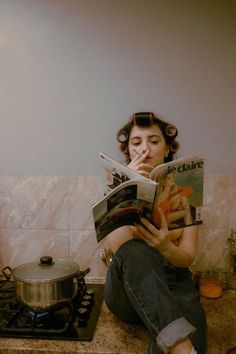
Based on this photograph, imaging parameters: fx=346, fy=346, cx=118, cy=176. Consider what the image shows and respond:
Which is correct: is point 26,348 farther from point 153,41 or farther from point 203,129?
point 153,41

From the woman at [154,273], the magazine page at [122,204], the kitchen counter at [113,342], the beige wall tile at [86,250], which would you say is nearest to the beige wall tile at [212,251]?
the woman at [154,273]

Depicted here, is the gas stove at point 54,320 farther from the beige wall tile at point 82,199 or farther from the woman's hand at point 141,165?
the woman's hand at point 141,165

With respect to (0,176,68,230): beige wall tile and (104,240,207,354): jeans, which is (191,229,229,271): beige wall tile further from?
(0,176,68,230): beige wall tile

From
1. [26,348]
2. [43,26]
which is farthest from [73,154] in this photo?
[26,348]

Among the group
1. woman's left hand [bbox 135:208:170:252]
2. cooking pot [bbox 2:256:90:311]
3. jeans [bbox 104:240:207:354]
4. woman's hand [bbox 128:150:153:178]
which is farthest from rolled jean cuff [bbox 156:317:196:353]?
woman's hand [bbox 128:150:153:178]

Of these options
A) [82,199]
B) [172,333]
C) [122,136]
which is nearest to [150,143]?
[122,136]

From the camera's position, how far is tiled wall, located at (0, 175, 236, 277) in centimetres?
149

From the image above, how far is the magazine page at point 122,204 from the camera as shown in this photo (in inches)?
36.1

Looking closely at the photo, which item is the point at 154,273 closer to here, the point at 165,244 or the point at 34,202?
the point at 165,244

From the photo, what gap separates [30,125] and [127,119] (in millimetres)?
430

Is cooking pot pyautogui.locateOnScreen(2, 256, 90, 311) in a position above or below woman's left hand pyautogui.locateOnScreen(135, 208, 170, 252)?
below

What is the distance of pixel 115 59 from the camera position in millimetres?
1464

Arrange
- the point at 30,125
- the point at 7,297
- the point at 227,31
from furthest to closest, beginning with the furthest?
the point at 30,125, the point at 227,31, the point at 7,297

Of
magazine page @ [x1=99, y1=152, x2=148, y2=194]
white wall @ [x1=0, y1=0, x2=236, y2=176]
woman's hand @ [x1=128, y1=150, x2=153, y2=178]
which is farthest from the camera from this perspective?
white wall @ [x1=0, y1=0, x2=236, y2=176]
